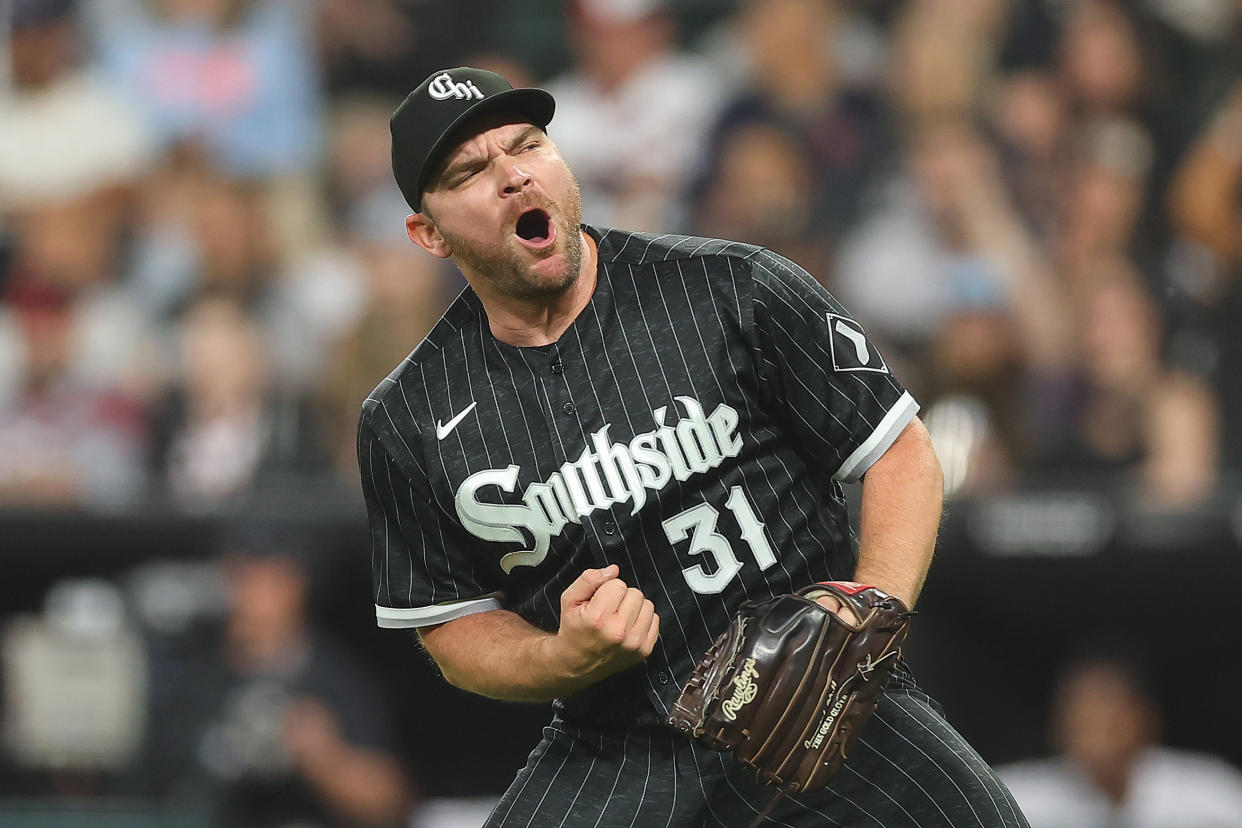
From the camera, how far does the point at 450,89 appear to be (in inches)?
98.9

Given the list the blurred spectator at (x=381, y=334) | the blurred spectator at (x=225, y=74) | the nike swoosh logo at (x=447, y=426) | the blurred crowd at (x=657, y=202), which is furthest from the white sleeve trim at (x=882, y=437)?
the blurred spectator at (x=225, y=74)

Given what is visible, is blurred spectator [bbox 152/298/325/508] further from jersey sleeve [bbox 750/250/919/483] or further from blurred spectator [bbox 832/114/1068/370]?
jersey sleeve [bbox 750/250/919/483]

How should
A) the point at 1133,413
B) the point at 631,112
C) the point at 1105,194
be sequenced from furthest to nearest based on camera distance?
the point at 631,112
the point at 1105,194
the point at 1133,413

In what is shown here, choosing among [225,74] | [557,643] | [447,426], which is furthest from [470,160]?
[225,74]

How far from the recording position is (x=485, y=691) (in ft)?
8.55

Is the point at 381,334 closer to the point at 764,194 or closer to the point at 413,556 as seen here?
the point at 764,194

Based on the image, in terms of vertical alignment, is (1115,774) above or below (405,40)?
below

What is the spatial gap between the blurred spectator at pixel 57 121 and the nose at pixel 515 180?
5052 millimetres

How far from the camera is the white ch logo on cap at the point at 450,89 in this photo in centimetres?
250

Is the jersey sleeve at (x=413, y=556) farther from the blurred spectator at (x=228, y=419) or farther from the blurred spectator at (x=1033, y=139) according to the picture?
→ the blurred spectator at (x=1033, y=139)

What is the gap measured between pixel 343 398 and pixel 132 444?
868mm

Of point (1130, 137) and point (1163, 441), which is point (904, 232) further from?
point (1163, 441)

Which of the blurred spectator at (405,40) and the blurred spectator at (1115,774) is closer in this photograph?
the blurred spectator at (1115,774)

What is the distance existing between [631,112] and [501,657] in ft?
14.4
